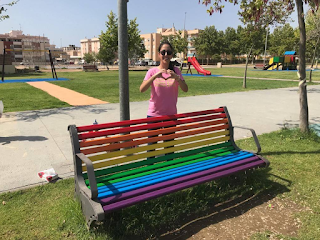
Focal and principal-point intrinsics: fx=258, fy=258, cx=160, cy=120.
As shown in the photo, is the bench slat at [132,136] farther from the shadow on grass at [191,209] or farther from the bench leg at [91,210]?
the shadow on grass at [191,209]

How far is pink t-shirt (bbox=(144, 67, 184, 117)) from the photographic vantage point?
9.81 ft

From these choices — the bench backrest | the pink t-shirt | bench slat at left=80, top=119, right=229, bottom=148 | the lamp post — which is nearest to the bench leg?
the bench backrest

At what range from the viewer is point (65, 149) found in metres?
4.61

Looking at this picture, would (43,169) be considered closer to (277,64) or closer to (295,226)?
(295,226)

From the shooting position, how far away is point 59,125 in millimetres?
6188

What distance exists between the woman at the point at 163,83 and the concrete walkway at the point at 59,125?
166 cm

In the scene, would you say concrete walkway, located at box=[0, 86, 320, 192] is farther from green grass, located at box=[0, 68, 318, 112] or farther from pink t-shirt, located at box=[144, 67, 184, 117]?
pink t-shirt, located at box=[144, 67, 184, 117]

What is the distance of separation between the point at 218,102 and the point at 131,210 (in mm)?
7527

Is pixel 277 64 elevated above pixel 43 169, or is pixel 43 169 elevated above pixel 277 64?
pixel 277 64

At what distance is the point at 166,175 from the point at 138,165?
1.11 ft

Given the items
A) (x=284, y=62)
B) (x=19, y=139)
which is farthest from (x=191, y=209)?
(x=284, y=62)

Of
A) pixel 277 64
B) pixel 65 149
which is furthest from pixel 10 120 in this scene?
pixel 277 64

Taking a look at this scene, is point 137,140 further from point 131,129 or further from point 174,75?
point 174,75

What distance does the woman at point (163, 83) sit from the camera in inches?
115
